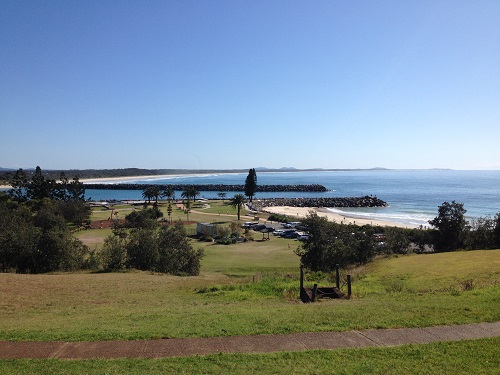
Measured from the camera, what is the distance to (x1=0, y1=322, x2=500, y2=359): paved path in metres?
9.87

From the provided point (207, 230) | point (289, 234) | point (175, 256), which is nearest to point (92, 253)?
point (175, 256)

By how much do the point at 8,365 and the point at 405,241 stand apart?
43.9 metres

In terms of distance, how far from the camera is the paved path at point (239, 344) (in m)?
9.87

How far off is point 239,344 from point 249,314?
326cm

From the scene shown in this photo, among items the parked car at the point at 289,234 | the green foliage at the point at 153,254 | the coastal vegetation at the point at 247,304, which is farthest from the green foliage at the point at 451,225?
the green foliage at the point at 153,254

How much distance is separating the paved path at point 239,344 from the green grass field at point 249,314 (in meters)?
0.42

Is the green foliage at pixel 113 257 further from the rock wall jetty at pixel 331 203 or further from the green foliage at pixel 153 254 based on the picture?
the rock wall jetty at pixel 331 203

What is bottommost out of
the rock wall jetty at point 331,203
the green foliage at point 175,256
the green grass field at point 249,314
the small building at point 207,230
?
the rock wall jetty at point 331,203

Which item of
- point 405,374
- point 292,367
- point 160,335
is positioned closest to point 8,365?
point 160,335

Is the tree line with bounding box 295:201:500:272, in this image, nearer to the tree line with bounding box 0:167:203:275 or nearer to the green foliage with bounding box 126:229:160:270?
the tree line with bounding box 0:167:203:275

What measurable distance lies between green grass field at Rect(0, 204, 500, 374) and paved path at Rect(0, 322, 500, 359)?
420 millimetres

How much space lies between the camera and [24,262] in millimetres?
32719

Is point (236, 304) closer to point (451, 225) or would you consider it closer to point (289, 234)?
point (451, 225)

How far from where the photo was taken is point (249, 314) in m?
13.6
